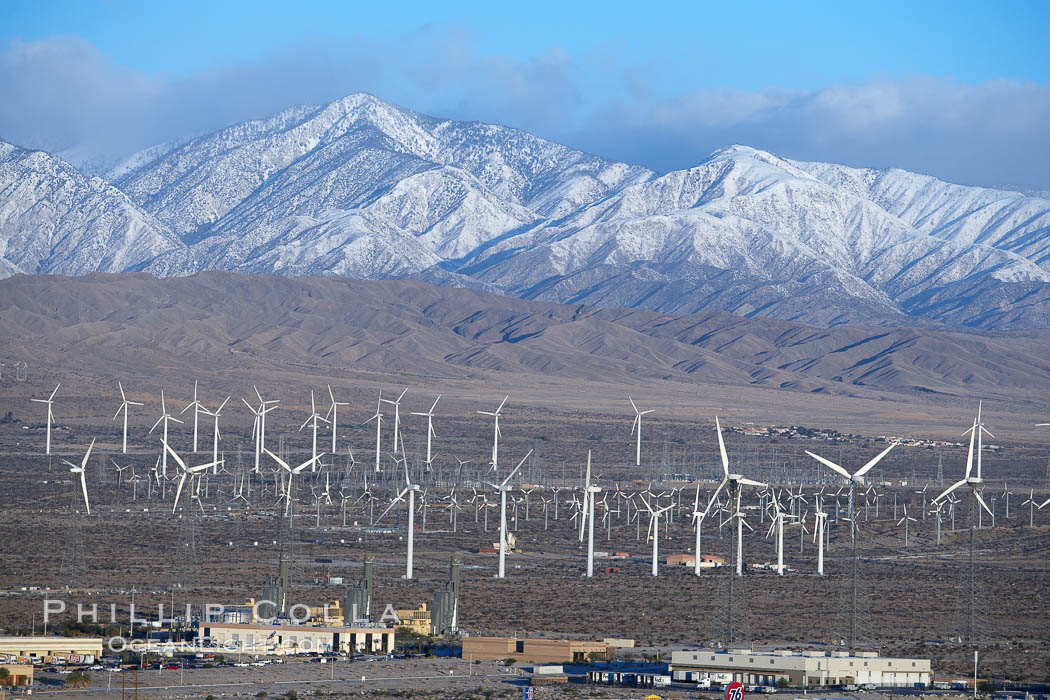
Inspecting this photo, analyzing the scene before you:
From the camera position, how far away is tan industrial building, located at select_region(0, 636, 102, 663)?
240 feet

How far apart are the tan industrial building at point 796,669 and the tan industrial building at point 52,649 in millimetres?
22421

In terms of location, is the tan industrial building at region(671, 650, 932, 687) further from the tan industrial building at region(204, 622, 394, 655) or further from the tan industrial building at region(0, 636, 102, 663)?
the tan industrial building at region(0, 636, 102, 663)

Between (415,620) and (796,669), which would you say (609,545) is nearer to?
(415,620)

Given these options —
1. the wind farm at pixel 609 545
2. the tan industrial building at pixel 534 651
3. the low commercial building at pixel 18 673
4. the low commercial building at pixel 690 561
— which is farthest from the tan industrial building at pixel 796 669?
the low commercial building at pixel 690 561

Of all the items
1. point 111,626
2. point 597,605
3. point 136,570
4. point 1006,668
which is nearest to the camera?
point 1006,668

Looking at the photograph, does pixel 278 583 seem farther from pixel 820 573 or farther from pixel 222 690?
pixel 820 573

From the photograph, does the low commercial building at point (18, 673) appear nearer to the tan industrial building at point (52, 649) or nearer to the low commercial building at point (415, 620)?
the tan industrial building at point (52, 649)

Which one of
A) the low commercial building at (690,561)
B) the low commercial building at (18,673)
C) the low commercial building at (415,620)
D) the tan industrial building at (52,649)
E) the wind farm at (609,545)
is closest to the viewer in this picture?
the low commercial building at (18,673)

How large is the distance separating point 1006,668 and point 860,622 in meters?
13.2

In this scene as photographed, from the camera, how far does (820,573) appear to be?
381 ft

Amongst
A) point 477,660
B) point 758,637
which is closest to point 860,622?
point 758,637

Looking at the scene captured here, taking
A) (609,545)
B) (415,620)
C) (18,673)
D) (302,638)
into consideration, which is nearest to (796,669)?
(415,620)

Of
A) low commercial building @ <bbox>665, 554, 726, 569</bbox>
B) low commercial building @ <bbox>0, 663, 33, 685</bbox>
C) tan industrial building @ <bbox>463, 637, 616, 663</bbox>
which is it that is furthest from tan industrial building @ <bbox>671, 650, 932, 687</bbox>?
low commercial building @ <bbox>665, 554, 726, 569</bbox>

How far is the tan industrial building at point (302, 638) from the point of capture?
263 feet
